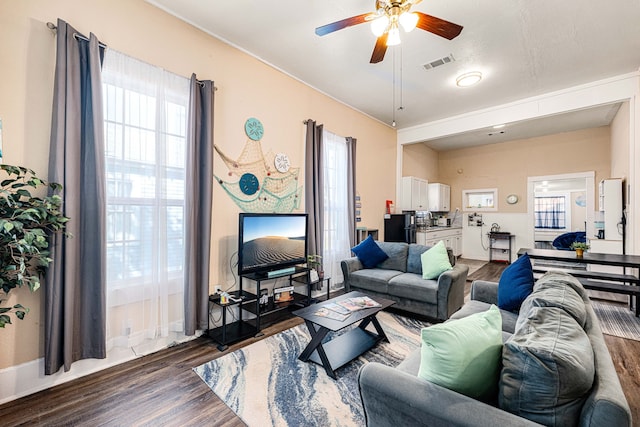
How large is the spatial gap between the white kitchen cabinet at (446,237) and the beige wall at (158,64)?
297cm

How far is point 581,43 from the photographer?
3062mm

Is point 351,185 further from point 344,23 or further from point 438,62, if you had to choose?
point 344,23

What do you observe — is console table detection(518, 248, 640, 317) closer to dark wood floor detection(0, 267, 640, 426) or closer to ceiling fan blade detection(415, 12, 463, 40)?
dark wood floor detection(0, 267, 640, 426)

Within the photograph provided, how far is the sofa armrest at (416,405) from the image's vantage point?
0.95m

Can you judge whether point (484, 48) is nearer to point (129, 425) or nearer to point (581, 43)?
point (581, 43)

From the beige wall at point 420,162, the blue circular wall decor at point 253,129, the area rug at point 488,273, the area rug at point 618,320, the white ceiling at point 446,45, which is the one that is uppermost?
the white ceiling at point 446,45

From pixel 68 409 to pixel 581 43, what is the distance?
565 cm

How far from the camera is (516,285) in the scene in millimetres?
2260

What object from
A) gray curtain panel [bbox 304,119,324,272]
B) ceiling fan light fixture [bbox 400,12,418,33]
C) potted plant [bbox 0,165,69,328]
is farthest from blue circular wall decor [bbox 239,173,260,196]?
ceiling fan light fixture [bbox 400,12,418,33]

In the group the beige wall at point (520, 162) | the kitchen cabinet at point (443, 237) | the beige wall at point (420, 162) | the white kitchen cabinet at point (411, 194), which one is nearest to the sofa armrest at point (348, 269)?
the white kitchen cabinet at point (411, 194)

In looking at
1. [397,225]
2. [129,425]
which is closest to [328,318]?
[129,425]

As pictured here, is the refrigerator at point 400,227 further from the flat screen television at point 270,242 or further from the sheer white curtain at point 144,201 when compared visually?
the sheer white curtain at point 144,201

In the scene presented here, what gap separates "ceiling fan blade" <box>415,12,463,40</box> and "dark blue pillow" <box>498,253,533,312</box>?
73.5 inches

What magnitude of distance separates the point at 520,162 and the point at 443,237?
265 cm
